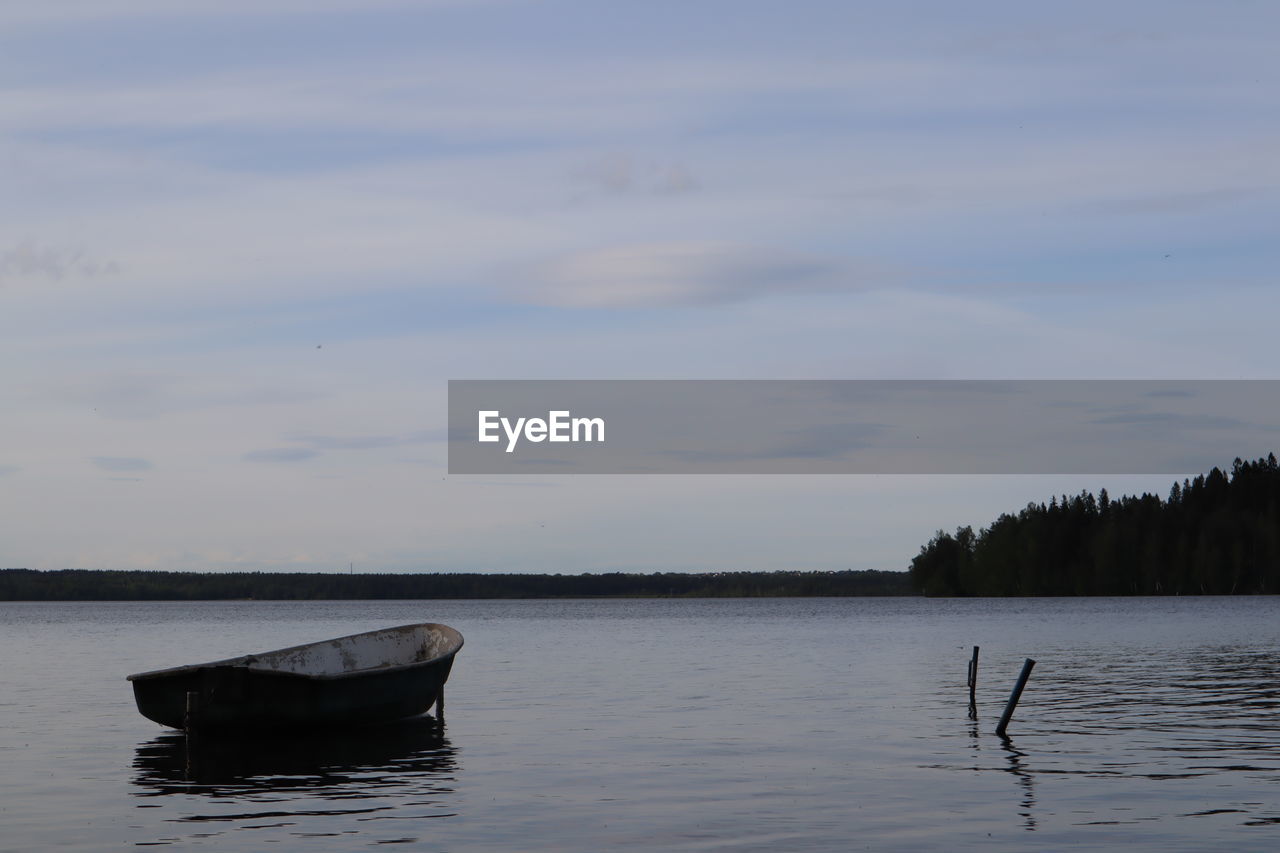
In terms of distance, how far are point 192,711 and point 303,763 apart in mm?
3949

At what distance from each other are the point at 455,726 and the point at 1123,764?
58.5 ft

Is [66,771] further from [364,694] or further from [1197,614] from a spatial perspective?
[1197,614]

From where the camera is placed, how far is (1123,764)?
2959 centimetres

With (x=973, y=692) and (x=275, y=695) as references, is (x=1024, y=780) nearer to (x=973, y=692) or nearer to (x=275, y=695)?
(x=973, y=692)

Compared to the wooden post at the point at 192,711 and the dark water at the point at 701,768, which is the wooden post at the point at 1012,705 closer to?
the dark water at the point at 701,768

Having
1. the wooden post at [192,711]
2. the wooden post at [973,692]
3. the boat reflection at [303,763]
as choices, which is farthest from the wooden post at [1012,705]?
the wooden post at [192,711]

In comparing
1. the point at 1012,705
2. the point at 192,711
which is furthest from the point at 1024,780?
the point at 192,711

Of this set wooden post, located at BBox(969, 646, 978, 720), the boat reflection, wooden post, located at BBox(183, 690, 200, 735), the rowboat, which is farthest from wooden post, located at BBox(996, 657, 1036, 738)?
wooden post, located at BBox(183, 690, 200, 735)

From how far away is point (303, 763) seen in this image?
32.1m

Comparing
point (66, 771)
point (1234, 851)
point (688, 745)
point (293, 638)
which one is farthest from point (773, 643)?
point (1234, 851)

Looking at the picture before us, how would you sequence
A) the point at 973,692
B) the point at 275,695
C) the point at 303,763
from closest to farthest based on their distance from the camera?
the point at 303,763 < the point at 275,695 < the point at 973,692

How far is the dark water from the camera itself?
22672 millimetres

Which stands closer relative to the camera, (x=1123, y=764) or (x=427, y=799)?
(x=427, y=799)

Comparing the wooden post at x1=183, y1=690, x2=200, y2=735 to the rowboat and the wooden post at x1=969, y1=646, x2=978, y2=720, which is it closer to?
the rowboat
